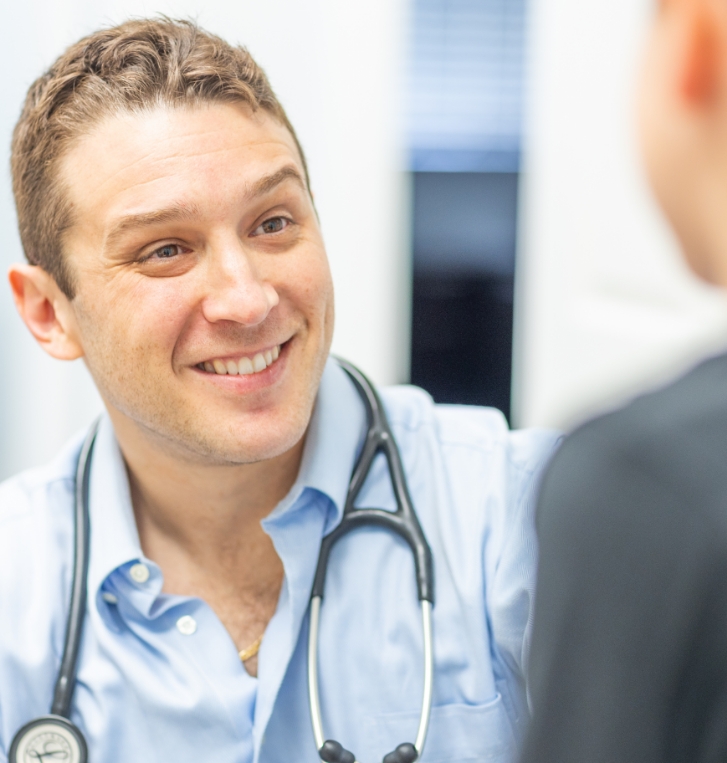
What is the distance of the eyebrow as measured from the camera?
95cm

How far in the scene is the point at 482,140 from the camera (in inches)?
122

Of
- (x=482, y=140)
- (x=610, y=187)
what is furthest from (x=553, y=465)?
(x=482, y=140)

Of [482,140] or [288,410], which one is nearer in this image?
[288,410]

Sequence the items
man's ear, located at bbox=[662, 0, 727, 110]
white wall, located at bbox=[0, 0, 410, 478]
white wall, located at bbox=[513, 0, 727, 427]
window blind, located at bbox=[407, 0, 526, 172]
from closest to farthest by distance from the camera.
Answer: man's ear, located at bbox=[662, 0, 727, 110]
white wall, located at bbox=[513, 0, 727, 427]
white wall, located at bbox=[0, 0, 410, 478]
window blind, located at bbox=[407, 0, 526, 172]

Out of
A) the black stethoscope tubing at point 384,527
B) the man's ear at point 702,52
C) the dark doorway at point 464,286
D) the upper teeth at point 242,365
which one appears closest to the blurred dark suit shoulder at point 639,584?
the man's ear at point 702,52

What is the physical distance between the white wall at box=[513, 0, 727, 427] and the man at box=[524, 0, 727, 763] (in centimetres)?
116

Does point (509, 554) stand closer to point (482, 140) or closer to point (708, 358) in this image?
point (708, 358)

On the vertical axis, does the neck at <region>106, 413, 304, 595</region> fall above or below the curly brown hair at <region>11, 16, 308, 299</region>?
below

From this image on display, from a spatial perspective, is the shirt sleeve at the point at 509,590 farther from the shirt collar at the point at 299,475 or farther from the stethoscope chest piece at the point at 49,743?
the stethoscope chest piece at the point at 49,743

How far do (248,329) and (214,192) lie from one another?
0.15 metres

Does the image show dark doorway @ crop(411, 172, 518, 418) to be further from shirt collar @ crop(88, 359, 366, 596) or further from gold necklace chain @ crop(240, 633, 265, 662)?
gold necklace chain @ crop(240, 633, 265, 662)

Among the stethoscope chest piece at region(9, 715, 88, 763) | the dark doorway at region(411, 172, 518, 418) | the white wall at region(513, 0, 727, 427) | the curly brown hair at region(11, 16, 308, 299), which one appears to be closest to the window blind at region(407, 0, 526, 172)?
the dark doorway at region(411, 172, 518, 418)

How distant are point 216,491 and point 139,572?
0.43 ft

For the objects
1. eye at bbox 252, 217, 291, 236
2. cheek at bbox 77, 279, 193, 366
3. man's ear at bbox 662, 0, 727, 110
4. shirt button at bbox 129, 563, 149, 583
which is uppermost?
man's ear at bbox 662, 0, 727, 110
